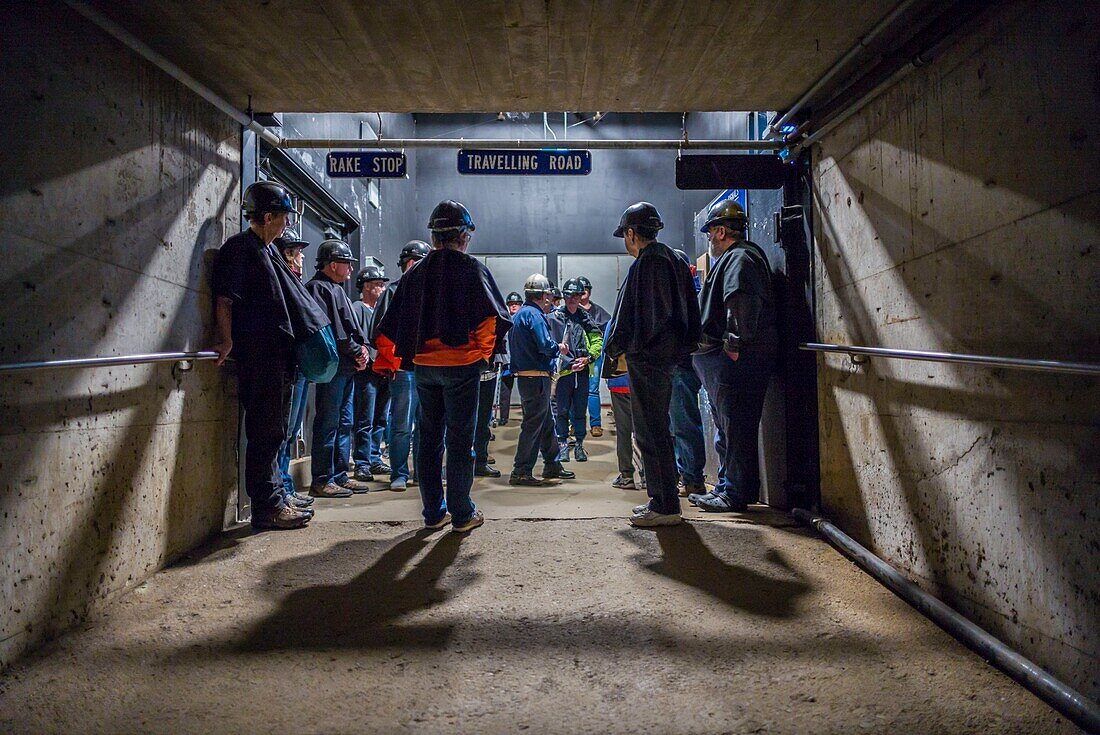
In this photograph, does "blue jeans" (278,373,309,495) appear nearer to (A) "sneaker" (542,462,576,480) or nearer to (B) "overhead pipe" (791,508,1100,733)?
(A) "sneaker" (542,462,576,480)

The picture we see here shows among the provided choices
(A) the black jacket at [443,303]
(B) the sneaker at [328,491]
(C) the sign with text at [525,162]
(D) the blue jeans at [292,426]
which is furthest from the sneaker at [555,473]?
(C) the sign with text at [525,162]

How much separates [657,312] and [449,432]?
1.55 meters

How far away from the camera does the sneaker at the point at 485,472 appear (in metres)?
6.28

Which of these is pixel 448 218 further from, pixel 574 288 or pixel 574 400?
pixel 574 400

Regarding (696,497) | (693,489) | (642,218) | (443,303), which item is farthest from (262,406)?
(693,489)

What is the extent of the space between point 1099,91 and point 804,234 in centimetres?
247

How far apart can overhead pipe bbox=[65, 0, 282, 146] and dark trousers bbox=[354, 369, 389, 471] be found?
7.29ft

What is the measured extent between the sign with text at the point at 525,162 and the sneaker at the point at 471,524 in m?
2.65

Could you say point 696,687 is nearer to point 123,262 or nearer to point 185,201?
point 123,262

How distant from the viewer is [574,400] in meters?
7.49

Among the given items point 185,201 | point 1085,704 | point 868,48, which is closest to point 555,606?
point 1085,704

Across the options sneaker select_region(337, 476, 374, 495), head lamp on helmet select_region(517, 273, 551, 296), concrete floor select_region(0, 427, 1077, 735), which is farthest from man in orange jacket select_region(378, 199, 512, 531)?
head lamp on helmet select_region(517, 273, 551, 296)

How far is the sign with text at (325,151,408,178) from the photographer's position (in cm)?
471

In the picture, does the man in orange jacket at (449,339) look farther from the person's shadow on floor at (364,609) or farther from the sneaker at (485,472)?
the sneaker at (485,472)
